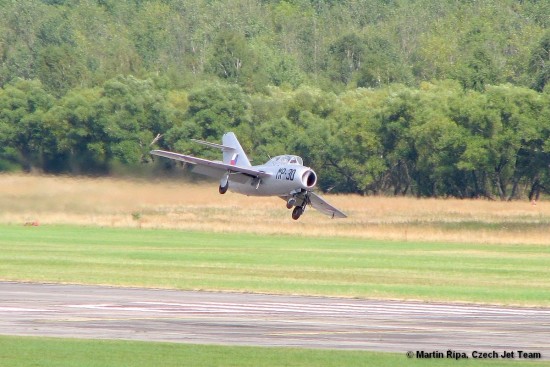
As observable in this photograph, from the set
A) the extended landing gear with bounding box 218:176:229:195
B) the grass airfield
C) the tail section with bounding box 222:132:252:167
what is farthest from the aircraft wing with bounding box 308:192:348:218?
the extended landing gear with bounding box 218:176:229:195

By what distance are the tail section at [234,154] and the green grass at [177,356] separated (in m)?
26.6

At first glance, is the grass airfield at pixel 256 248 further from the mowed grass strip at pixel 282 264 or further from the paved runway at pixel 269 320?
the paved runway at pixel 269 320

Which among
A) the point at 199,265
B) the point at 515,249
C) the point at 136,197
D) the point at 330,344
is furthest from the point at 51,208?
the point at 330,344

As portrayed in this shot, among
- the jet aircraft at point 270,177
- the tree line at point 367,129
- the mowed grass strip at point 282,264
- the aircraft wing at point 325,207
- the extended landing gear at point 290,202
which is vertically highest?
the tree line at point 367,129

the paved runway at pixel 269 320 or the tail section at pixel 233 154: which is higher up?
the tail section at pixel 233 154

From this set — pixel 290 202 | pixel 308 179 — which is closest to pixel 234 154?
pixel 290 202

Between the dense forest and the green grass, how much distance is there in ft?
98.6

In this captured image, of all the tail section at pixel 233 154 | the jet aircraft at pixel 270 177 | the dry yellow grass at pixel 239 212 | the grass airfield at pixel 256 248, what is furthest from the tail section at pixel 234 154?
the grass airfield at pixel 256 248

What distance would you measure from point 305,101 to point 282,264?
47.7 metres

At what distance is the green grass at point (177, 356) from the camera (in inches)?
781

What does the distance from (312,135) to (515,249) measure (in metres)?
33.3

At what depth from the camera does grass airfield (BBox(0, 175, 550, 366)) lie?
1299 inches

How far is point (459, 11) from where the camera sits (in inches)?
6156

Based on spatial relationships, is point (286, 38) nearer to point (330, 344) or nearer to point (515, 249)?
point (515, 249)
